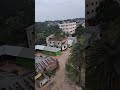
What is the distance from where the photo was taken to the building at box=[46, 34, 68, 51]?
6530 millimetres

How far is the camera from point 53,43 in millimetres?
6641

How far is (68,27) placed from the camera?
663cm

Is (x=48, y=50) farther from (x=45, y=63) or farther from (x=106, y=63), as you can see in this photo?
(x=106, y=63)

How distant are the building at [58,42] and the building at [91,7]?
1.44 m

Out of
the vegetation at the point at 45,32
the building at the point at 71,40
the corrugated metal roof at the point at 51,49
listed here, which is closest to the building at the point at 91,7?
the building at the point at 71,40

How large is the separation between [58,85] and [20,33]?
205 cm

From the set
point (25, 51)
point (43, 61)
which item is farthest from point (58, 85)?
point (25, 51)

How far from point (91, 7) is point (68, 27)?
1.51 metres

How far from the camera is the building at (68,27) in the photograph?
6527mm

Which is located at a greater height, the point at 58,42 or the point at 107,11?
the point at 107,11

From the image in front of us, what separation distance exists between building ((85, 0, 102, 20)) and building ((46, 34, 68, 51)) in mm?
1441

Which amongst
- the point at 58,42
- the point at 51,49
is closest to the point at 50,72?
the point at 51,49

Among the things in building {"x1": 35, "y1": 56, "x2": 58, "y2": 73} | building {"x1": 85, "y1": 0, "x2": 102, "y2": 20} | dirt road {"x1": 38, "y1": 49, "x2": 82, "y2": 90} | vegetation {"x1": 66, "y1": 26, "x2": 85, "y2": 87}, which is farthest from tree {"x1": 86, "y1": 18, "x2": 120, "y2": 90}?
building {"x1": 35, "y1": 56, "x2": 58, "y2": 73}

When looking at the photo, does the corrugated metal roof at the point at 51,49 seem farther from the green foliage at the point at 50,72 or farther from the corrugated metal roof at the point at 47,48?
the green foliage at the point at 50,72
